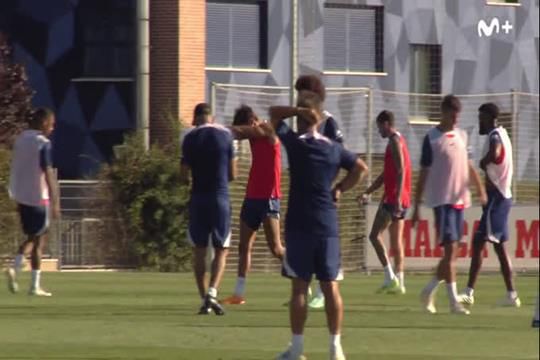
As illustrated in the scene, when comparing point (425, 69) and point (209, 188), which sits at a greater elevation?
point (425, 69)

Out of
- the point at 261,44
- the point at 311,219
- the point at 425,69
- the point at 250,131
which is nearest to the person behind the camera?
the point at 311,219

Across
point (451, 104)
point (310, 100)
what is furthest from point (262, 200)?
point (310, 100)

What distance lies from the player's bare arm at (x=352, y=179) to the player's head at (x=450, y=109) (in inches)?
160

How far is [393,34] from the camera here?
4769cm

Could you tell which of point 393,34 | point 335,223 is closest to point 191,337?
point 335,223

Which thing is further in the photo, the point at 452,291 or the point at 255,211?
the point at 255,211

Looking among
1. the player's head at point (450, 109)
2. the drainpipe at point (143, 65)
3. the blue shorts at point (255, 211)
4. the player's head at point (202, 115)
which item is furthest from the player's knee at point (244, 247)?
the drainpipe at point (143, 65)

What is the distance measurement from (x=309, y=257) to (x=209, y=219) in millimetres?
4818

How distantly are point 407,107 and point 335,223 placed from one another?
31.3 metres

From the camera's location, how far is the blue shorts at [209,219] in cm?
1922

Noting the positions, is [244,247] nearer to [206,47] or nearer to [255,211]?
[255,211]

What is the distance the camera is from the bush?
109ft

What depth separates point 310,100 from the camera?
48.4ft

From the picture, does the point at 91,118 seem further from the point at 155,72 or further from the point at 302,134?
the point at 302,134
